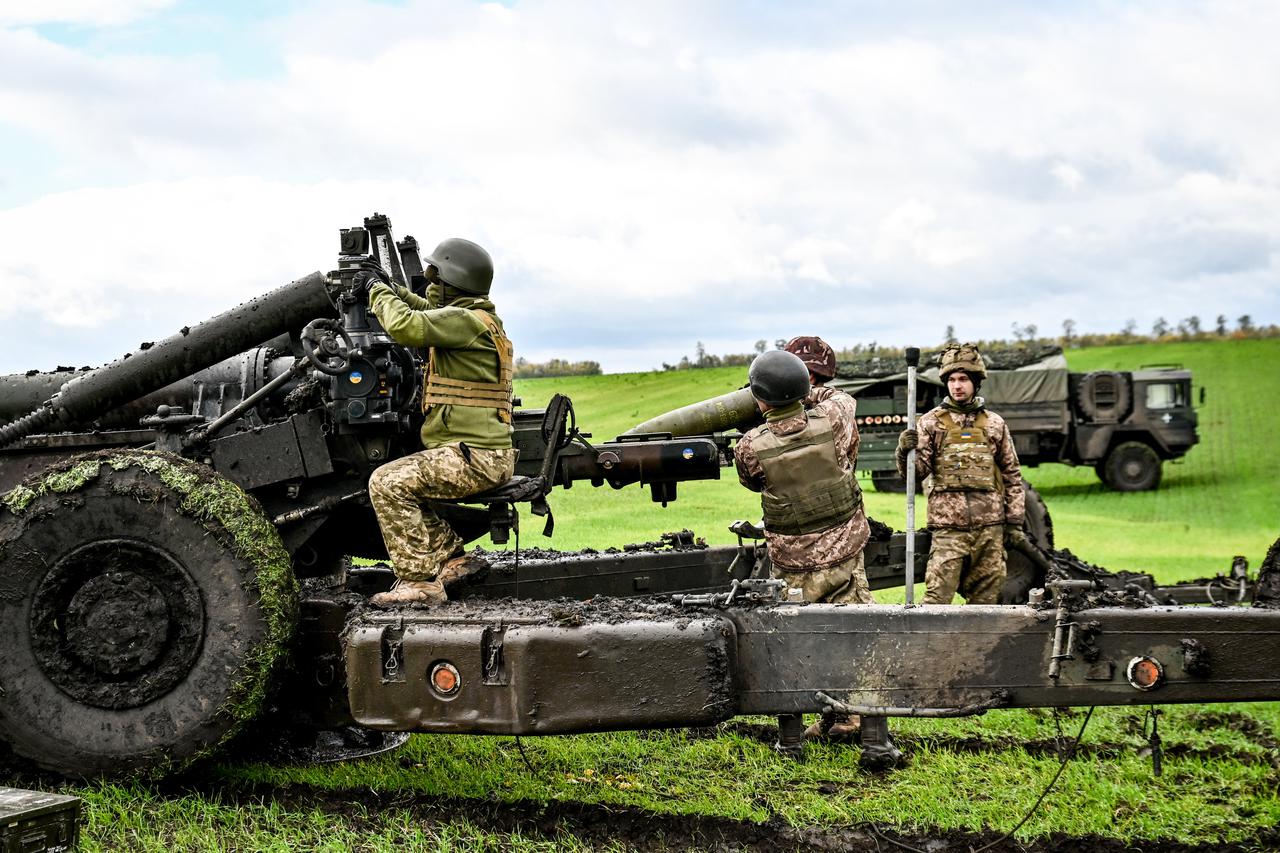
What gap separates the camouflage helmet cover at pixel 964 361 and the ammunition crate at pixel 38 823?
17.3 ft

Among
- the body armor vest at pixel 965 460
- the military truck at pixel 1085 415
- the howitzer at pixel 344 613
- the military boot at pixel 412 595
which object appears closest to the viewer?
the howitzer at pixel 344 613

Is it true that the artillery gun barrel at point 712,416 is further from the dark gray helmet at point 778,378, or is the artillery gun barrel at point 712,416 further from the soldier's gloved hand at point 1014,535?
the soldier's gloved hand at point 1014,535

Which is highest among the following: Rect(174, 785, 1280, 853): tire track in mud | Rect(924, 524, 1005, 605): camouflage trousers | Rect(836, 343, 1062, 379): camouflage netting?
Rect(836, 343, 1062, 379): camouflage netting

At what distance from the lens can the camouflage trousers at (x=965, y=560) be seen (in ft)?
22.7

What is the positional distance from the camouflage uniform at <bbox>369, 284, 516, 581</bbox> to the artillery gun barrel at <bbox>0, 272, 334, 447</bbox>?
2.52 feet

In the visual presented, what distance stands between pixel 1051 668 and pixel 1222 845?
3.73 ft

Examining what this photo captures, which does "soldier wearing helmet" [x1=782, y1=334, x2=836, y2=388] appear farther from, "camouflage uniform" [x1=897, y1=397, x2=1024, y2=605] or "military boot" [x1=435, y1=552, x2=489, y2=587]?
"military boot" [x1=435, y1=552, x2=489, y2=587]

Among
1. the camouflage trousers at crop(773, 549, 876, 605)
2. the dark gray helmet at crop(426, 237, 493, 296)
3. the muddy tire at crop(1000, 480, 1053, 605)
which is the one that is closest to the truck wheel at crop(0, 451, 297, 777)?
the dark gray helmet at crop(426, 237, 493, 296)

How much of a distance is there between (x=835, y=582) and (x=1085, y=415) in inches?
759

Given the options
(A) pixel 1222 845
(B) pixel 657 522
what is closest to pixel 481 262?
(A) pixel 1222 845

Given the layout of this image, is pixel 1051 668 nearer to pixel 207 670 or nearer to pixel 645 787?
pixel 645 787

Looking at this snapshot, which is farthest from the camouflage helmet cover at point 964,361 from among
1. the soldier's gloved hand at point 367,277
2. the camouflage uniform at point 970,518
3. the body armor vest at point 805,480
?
the soldier's gloved hand at point 367,277

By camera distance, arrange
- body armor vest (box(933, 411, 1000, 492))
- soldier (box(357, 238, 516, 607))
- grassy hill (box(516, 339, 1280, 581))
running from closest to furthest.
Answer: soldier (box(357, 238, 516, 607)), body armor vest (box(933, 411, 1000, 492)), grassy hill (box(516, 339, 1280, 581))

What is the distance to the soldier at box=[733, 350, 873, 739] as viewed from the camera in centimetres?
559
